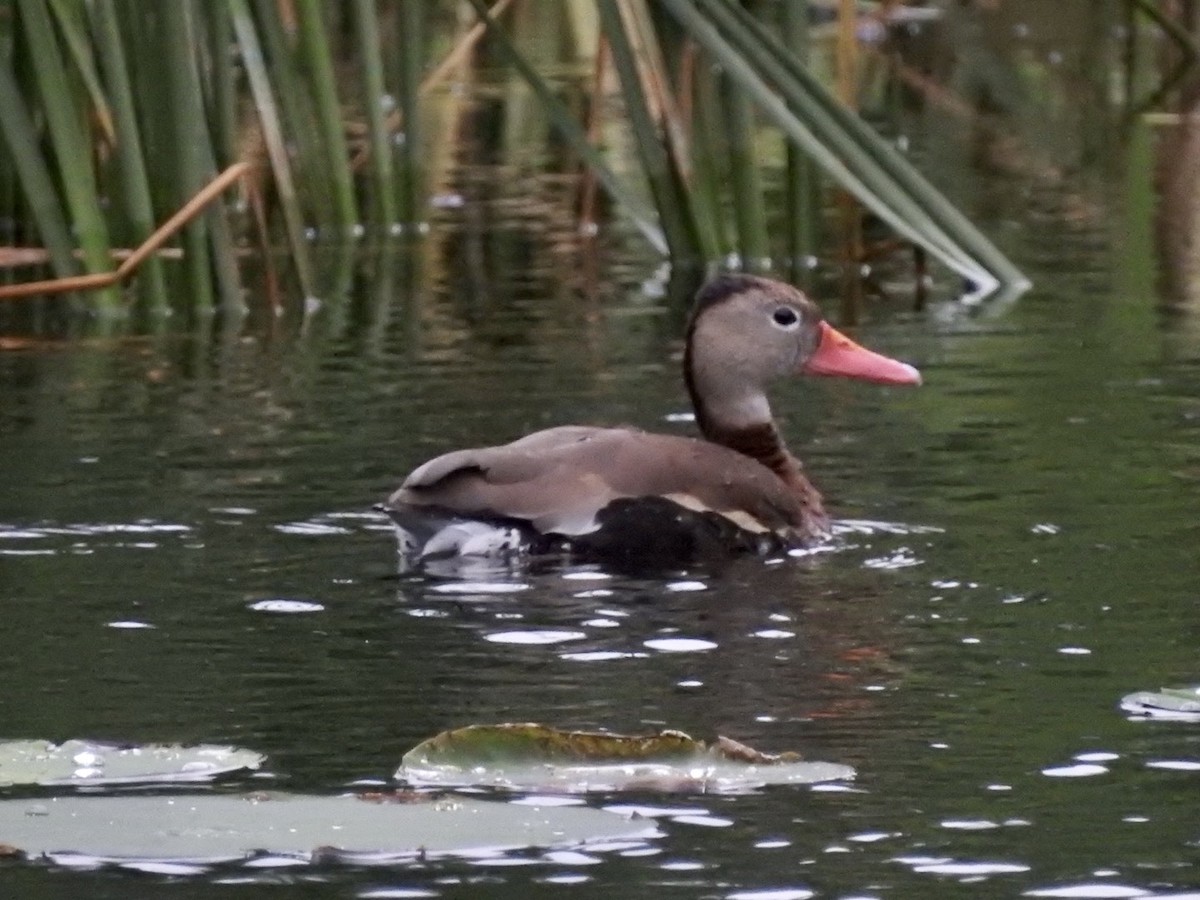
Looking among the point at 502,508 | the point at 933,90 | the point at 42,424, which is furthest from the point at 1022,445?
the point at 933,90

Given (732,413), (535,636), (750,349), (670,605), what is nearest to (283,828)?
(535,636)

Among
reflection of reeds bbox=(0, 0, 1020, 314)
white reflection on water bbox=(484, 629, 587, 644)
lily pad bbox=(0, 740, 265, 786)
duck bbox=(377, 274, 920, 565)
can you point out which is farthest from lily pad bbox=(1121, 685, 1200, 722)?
reflection of reeds bbox=(0, 0, 1020, 314)

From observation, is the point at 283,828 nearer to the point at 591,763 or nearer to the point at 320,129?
the point at 591,763

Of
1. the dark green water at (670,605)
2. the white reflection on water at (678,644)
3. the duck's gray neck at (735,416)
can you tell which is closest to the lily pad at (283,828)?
the dark green water at (670,605)

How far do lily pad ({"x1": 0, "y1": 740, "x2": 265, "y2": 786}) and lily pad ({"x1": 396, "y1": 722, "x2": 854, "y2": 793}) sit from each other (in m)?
0.38

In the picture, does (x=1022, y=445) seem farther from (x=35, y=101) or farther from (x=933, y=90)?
(x=933, y=90)

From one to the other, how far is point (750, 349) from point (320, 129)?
4.62 m

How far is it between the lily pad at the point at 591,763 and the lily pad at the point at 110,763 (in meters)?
0.38

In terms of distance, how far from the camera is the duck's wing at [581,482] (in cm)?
786

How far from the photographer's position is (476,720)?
630 cm

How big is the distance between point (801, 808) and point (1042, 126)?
51.7 feet

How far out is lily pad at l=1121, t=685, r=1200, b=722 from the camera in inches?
246

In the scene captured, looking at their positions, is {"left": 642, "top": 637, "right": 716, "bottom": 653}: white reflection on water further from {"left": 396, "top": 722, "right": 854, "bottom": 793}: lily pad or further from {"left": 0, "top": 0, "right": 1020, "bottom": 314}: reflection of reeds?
{"left": 0, "top": 0, "right": 1020, "bottom": 314}: reflection of reeds

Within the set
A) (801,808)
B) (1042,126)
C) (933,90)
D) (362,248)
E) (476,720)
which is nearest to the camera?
(801,808)
